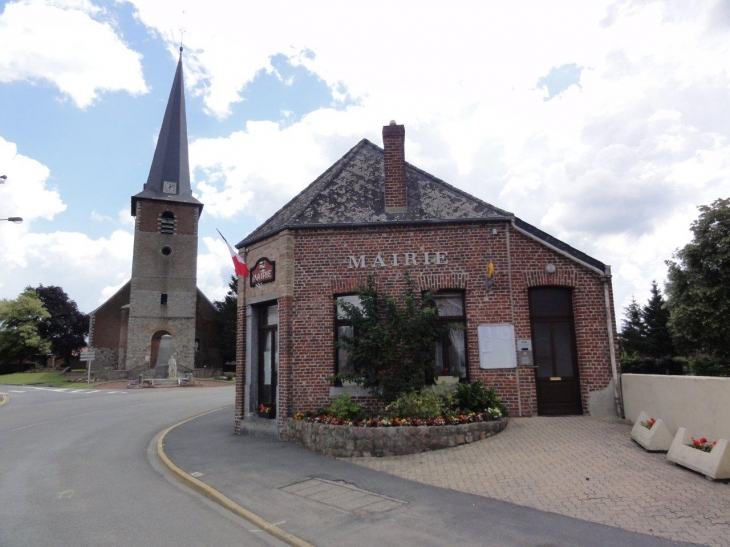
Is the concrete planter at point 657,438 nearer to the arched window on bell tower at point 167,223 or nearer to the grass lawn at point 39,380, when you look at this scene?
the grass lawn at point 39,380

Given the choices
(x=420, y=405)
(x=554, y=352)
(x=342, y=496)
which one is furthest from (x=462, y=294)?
(x=342, y=496)

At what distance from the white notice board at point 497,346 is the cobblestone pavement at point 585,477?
144 cm

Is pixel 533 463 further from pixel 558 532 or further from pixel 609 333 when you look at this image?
pixel 609 333

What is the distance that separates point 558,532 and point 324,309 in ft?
23.9

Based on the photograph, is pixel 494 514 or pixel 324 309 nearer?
pixel 494 514

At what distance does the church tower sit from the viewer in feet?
135

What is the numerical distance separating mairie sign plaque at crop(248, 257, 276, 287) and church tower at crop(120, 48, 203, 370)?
31.7 m

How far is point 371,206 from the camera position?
12.4 meters

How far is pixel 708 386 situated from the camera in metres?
7.31

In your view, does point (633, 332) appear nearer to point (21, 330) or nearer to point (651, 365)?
point (651, 365)

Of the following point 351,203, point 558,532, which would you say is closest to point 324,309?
point 351,203

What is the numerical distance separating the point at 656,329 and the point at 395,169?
3309 cm

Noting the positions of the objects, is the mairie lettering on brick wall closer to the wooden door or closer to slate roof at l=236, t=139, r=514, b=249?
slate roof at l=236, t=139, r=514, b=249

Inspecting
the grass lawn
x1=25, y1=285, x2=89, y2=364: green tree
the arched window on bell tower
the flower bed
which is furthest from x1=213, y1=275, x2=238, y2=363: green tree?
the flower bed
